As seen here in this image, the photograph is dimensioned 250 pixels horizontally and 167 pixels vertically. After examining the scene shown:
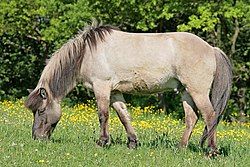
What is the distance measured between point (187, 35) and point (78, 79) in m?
2.09

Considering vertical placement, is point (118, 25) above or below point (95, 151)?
above

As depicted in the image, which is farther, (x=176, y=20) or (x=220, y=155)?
(x=176, y=20)

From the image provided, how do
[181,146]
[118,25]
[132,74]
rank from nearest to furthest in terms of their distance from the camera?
[132,74], [181,146], [118,25]

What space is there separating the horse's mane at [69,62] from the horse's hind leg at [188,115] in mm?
1794

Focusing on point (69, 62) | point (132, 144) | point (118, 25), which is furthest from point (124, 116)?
point (118, 25)

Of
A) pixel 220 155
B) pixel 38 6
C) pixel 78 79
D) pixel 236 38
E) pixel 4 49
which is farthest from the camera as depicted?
pixel 4 49

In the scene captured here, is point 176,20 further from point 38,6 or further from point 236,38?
point 38,6

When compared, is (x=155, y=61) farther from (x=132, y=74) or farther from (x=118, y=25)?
(x=118, y=25)

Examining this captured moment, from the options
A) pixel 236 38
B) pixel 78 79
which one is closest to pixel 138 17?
pixel 236 38

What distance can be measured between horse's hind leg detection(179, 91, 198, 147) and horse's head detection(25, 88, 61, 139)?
2.28 m

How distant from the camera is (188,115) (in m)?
9.90

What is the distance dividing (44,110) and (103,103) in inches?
48.2

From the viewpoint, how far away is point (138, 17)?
1944 cm

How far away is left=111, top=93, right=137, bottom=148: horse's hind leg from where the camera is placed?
988 cm
